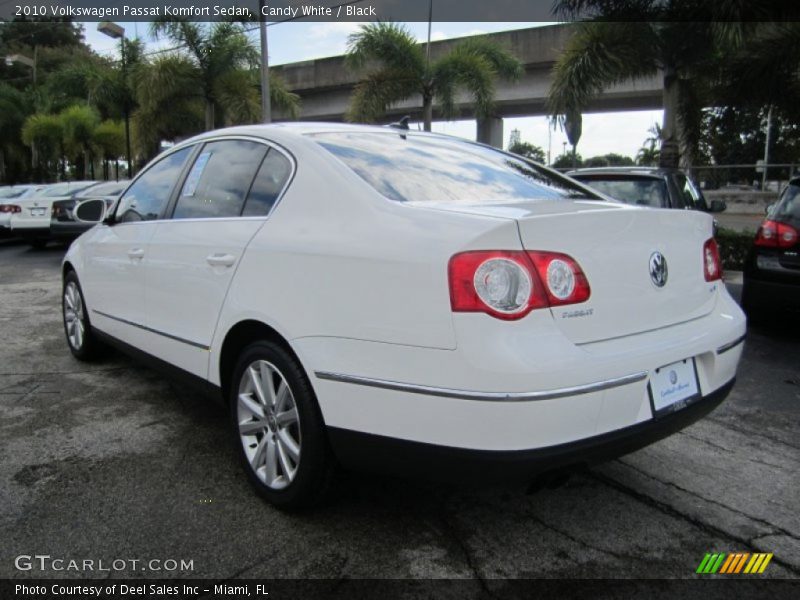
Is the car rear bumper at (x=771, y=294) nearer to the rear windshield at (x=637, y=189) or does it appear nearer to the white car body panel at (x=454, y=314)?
the rear windshield at (x=637, y=189)

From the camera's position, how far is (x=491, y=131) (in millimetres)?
26969

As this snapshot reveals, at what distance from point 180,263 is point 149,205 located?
0.82m

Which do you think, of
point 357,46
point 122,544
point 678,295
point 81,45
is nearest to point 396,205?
point 678,295

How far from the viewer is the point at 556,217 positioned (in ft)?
7.28

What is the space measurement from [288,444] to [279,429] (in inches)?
3.1

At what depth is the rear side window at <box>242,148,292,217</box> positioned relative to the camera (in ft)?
9.28

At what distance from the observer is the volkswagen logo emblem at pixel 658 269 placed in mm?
2410

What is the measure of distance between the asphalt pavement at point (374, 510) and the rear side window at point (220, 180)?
119 cm

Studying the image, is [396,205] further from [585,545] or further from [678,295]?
[585,545]

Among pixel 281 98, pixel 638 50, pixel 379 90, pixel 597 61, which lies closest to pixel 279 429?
pixel 597 61

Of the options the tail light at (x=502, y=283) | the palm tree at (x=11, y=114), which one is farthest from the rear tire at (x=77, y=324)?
the palm tree at (x=11, y=114)

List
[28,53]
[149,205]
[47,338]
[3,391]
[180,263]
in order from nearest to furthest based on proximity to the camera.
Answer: [180,263]
[149,205]
[3,391]
[47,338]
[28,53]

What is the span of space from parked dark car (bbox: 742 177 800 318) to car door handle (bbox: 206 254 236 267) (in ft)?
15.0

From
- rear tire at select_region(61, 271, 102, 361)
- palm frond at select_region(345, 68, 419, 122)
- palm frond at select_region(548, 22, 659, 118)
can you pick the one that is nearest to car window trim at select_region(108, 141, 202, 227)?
rear tire at select_region(61, 271, 102, 361)
